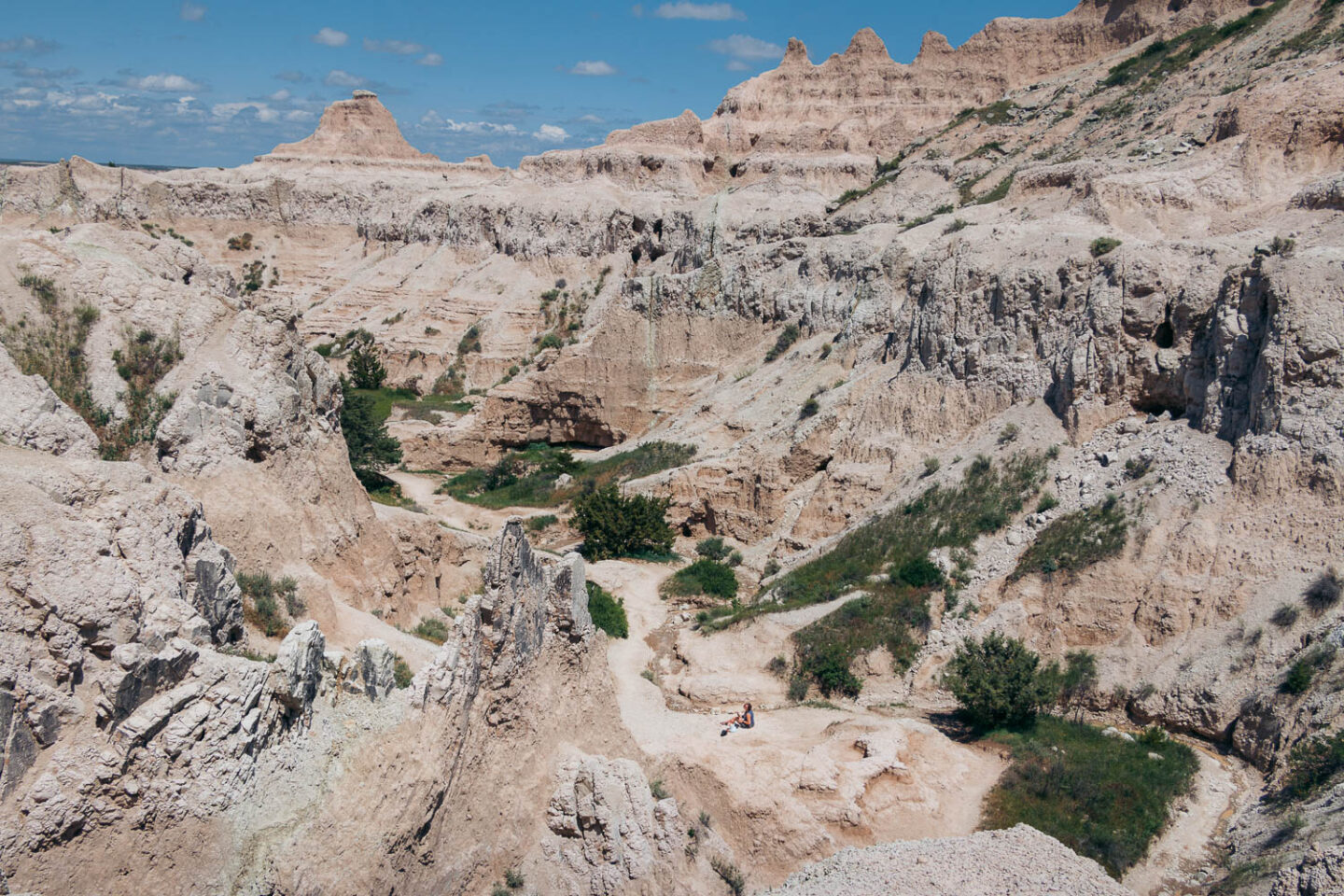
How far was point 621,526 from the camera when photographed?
94.7ft

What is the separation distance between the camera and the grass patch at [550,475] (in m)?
33.7

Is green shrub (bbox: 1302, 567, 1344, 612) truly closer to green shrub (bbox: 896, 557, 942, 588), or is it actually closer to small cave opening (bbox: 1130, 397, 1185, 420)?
small cave opening (bbox: 1130, 397, 1185, 420)

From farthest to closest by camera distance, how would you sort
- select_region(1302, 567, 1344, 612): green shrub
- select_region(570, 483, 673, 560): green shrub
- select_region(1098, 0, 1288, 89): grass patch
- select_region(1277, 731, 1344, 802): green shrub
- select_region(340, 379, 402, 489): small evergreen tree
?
select_region(1098, 0, 1288, 89): grass patch → select_region(340, 379, 402, 489): small evergreen tree → select_region(570, 483, 673, 560): green shrub → select_region(1302, 567, 1344, 612): green shrub → select_region(1277, 731, 1344, 802): green shrub

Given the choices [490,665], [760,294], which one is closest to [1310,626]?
[490,665]

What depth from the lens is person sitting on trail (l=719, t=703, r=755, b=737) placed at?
16844 millimetres

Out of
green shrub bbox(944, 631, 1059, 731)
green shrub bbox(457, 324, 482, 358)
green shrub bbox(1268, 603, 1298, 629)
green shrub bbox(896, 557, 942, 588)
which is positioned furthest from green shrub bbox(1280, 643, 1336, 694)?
green shrub bbox(457, 324, 482, 358)

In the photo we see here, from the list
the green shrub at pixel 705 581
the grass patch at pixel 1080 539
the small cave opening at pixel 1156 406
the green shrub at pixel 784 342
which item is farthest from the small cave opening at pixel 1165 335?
the green shrub at pixel 784 342

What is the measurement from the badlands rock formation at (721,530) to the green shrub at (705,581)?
0.67 metres

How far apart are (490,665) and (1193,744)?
1205 cm

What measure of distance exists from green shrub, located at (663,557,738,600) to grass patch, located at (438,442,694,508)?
6.53 metres

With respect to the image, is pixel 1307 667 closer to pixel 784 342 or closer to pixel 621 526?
pixel 621 526

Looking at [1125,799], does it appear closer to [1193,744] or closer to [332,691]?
[1193,744]

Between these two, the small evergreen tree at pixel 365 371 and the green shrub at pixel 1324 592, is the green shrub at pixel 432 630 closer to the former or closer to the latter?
the green shrub at pixel 1324 592

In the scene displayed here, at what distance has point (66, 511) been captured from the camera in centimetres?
948
